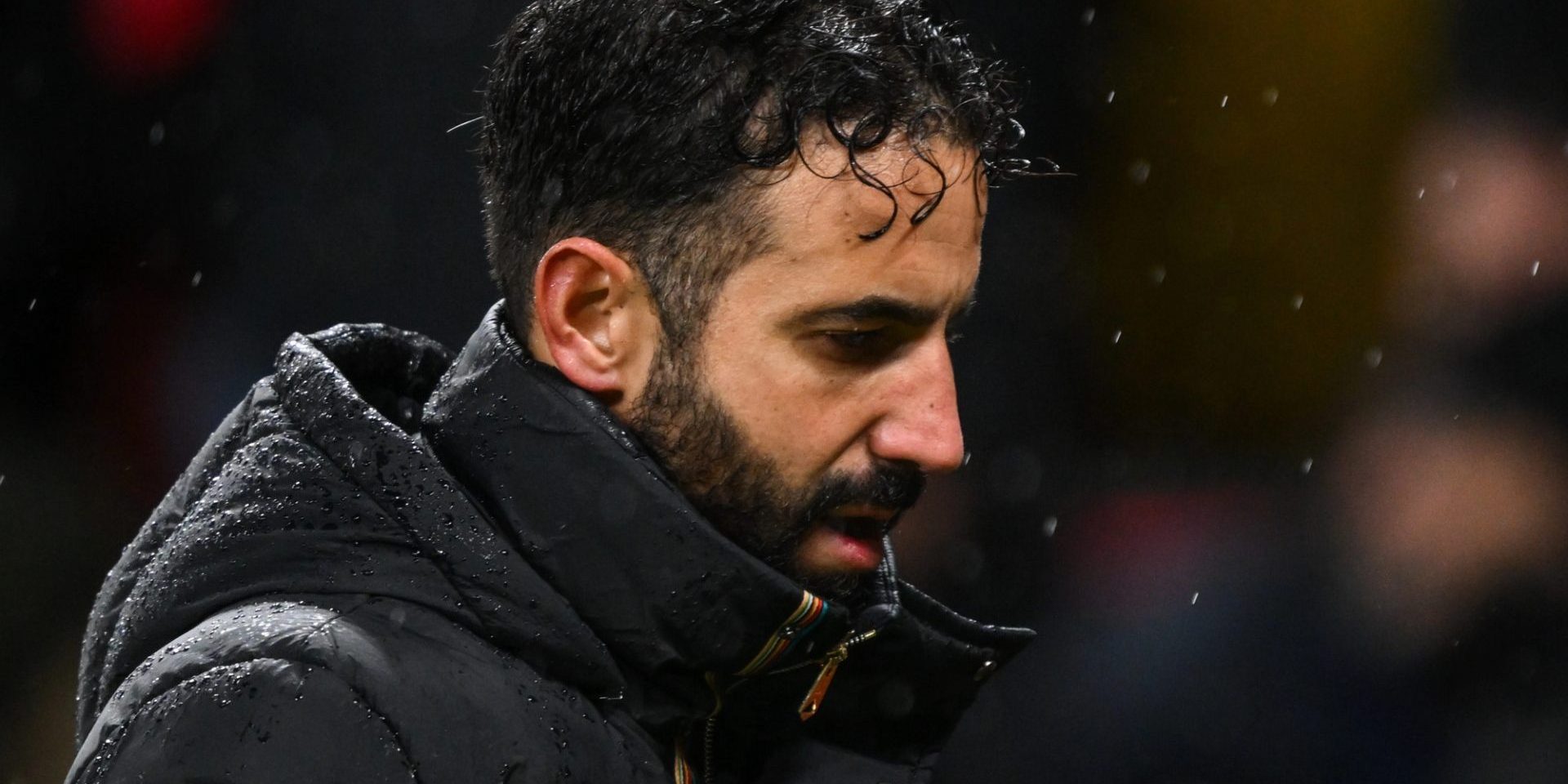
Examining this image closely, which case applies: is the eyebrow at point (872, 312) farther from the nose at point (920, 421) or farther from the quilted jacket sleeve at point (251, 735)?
the quilted jacket sleeve at point (251, 735)

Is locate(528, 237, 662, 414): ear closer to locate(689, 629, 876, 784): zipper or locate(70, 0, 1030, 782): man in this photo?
locate(70, 0, 1030, 782): man

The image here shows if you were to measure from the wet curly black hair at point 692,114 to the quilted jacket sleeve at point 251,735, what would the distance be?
48 centimetres

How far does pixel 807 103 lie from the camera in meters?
1.56

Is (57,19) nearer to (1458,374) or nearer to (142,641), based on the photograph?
(142,641)

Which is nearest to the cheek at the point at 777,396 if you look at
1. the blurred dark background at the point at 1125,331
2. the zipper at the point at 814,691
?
the zipper at the point at 814,691

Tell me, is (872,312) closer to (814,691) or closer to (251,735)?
(814,691)

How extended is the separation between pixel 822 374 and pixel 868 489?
0.13 metres

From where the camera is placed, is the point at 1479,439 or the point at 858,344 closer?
the point at 858,344

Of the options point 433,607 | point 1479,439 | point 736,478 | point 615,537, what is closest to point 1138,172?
point 1479,439

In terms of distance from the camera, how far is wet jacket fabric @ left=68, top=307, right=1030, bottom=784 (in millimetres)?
1273

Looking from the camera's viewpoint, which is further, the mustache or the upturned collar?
the mustache

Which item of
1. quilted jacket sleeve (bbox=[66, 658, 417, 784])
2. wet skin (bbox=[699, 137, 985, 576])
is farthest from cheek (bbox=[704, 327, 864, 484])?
quilted jacket sleeve (bbox=[66, 658, 417, 784])

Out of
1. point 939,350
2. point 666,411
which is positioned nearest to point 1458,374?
point 939,350

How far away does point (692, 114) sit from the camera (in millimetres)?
1570
